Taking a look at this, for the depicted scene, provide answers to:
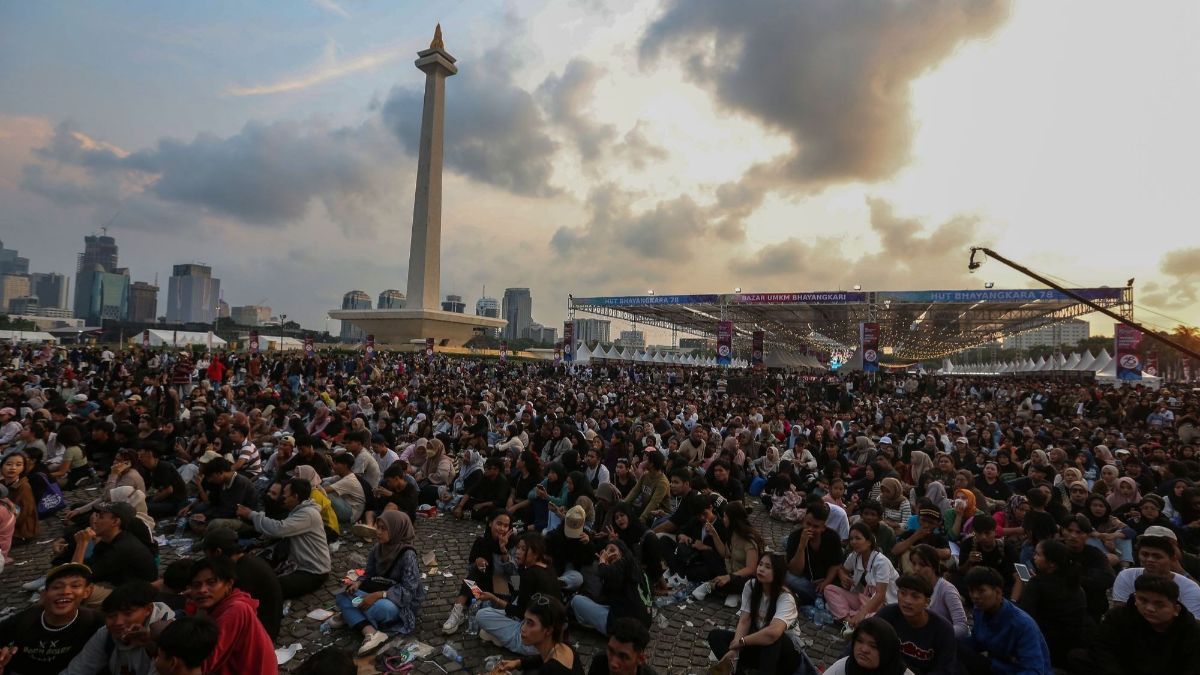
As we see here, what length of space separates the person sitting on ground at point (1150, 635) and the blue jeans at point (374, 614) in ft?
18.7

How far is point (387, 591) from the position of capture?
5.03 m

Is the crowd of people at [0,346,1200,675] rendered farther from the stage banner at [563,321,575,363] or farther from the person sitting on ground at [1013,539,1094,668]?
the stage banner at [563,321,575,363]

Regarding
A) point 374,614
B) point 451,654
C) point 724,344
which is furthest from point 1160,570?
point 724,344

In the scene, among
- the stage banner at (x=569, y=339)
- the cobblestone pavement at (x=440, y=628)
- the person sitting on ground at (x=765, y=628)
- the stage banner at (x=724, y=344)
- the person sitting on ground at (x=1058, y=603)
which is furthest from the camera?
the stage banner at (x=569, y=339)

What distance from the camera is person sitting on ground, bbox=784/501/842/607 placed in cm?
572

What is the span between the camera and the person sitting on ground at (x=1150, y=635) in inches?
139

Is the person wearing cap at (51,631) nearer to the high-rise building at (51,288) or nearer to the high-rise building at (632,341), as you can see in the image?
the high-rise building at (632,341)

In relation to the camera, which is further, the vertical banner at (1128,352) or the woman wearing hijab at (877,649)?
the vertical banner at (1128,352)

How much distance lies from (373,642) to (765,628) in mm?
3315

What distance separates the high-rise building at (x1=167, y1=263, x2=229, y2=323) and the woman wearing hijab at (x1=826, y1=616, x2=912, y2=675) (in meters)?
211

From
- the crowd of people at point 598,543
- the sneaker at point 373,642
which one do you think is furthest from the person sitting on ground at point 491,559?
the sneaker at point 373,642

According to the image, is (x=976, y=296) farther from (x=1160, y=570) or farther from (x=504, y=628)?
(x=504, y=628)

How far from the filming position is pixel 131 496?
6.17 meters

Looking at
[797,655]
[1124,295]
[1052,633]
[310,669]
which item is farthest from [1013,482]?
[1124,295]
